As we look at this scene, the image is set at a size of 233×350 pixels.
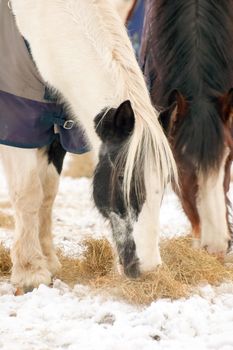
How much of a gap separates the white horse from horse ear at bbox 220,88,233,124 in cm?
67

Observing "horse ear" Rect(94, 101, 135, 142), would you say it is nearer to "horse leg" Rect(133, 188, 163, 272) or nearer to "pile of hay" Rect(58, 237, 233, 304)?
"horse leg" Rect(133, 188, 163, 272)

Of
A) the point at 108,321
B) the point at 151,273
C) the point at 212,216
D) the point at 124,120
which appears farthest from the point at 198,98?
the point at 108,321

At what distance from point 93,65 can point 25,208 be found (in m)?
1.01

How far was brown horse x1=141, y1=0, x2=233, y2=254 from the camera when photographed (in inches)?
150

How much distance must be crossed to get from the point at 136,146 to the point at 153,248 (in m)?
0.54

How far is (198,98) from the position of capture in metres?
3.96

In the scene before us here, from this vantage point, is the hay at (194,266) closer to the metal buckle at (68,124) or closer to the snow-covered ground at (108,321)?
the snow-covered ground at (108,321)

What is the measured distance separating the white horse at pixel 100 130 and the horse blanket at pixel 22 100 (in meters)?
0.08

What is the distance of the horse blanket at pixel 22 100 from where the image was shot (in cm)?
388

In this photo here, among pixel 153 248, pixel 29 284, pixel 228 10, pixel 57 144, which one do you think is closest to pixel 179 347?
pixel 153 248

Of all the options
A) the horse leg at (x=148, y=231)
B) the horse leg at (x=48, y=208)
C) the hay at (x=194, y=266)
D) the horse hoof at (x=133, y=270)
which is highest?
the horse leg at (x=148, y=231)

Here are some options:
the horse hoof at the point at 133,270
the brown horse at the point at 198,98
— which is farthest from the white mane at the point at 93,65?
the horse hoof at the point at 133,270

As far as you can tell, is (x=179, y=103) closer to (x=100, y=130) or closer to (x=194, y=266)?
(x=100, y=130)

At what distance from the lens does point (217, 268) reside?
3652mm
